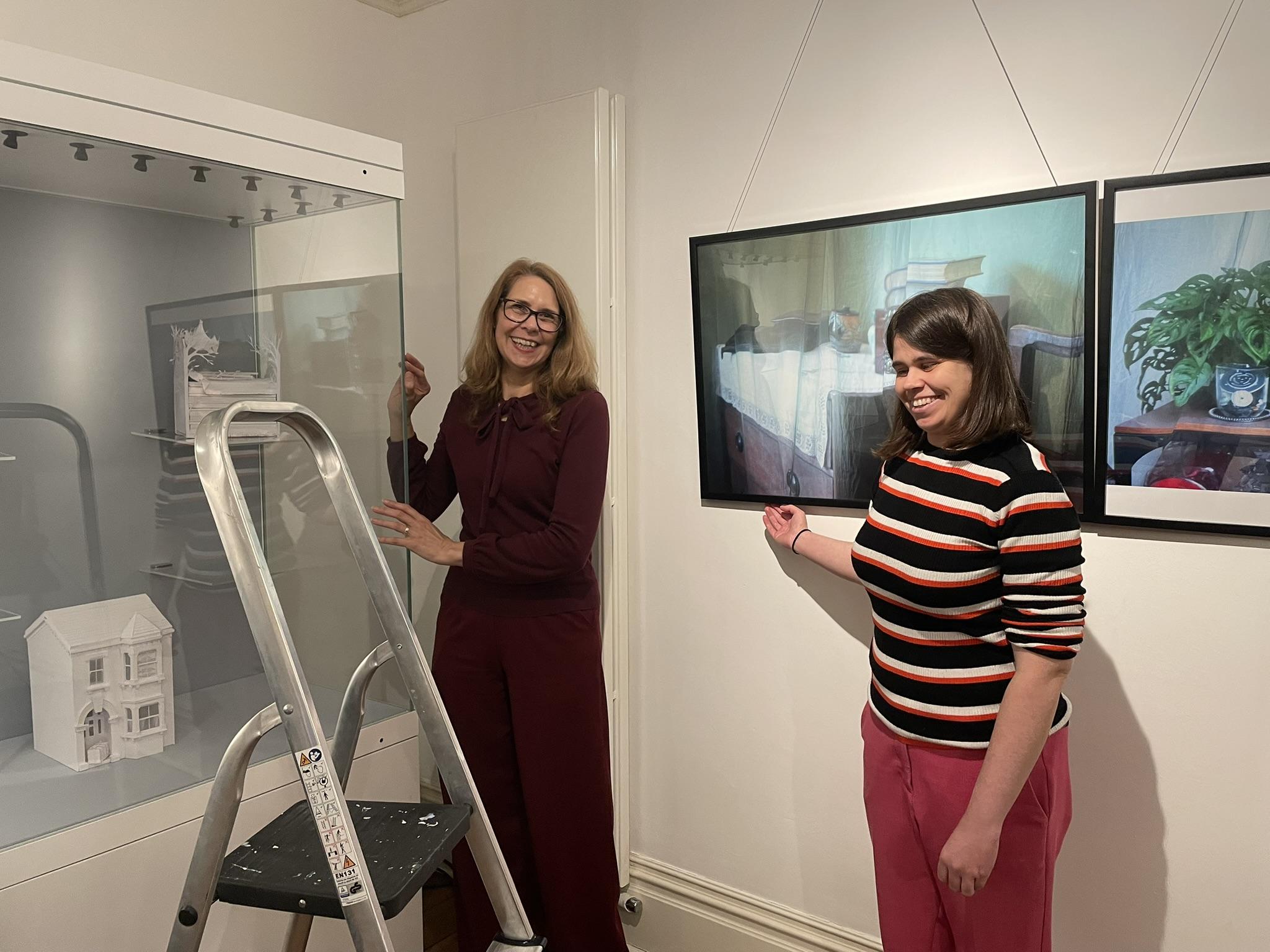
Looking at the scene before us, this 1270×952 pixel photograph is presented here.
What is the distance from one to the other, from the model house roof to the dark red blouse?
0.52 m

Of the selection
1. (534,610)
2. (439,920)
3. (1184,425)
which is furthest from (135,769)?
(1184,425)

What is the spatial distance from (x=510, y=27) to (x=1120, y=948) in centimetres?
245

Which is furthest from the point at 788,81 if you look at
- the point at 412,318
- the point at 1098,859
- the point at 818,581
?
the point at 1098,859

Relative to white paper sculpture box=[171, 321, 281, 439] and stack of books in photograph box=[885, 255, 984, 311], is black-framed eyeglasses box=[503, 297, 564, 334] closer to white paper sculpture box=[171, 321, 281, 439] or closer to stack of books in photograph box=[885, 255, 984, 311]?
white paper sculpture box=[171, 321, 281, 439]

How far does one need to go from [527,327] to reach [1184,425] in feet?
4.08

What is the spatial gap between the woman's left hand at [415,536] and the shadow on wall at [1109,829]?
1.21 meters

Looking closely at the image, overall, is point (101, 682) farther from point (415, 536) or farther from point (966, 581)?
point (966, 581)

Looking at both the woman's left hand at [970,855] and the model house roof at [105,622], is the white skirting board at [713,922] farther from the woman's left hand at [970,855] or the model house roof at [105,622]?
the model house roof at [105,622]

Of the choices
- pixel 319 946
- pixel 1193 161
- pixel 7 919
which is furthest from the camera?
pixel 319 946

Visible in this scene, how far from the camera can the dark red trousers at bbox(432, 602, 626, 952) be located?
1.97 meters

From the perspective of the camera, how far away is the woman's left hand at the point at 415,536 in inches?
70.8

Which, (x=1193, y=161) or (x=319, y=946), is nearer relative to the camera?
(x=1193, y=161)

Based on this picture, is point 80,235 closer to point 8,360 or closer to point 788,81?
point 8,360

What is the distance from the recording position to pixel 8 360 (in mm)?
1315
